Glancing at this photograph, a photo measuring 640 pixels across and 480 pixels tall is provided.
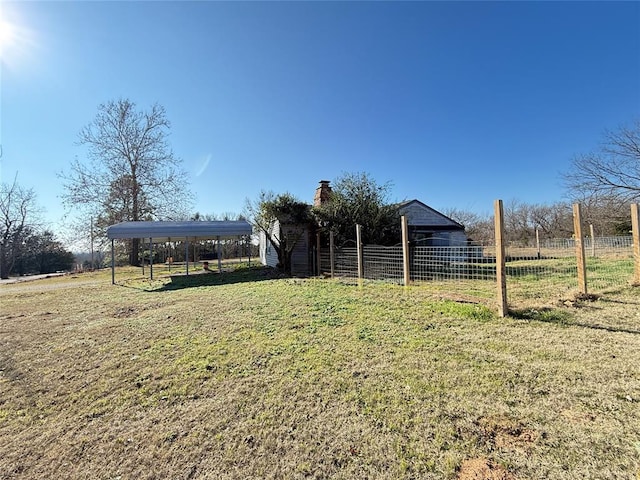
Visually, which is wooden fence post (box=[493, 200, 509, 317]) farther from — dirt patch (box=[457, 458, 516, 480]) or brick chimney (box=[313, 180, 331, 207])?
brick chimney (box=[313, 180, 331, 207])

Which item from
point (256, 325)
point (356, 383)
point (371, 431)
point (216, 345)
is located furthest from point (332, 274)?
point (371, 431)

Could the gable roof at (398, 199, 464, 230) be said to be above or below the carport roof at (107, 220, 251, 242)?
above

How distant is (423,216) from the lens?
15.2 m

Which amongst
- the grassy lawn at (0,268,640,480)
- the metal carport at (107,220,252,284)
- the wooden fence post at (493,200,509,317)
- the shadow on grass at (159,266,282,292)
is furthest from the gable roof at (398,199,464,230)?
the grassy lawn at (0,268,640,480)

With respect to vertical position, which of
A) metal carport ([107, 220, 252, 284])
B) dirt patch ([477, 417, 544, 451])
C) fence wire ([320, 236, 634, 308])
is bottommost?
dirt patch ([477, 417, 544, 451])

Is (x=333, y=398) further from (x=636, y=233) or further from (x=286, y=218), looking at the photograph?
(x=286, y=218)

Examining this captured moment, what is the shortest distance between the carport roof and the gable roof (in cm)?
834

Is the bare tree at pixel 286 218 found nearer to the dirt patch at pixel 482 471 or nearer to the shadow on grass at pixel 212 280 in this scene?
the shadow on grass at pixel 212 280

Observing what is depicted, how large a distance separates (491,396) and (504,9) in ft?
31.0

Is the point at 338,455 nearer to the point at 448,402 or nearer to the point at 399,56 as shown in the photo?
the point at 448,402

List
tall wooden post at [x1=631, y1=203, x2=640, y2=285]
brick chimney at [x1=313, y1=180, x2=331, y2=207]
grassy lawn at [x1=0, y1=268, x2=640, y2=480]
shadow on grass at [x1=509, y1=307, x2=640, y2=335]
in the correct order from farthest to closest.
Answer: brick chimney at [x1=313, y1=180, x2=331, y2=207], tall wooden post at [x1=631, y1=203, x2=640, y2=285], shadow on grass at [x1=509, y1=307, x2=640, y2=335], grassy lawn at [x1=0, y1=268, x2=640, y2=480]

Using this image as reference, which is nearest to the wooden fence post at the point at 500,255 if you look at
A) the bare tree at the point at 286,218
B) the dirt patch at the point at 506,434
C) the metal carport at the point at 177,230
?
the dirt patch at the point at 506,434

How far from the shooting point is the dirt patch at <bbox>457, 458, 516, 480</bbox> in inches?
61.7

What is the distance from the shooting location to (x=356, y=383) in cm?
265
